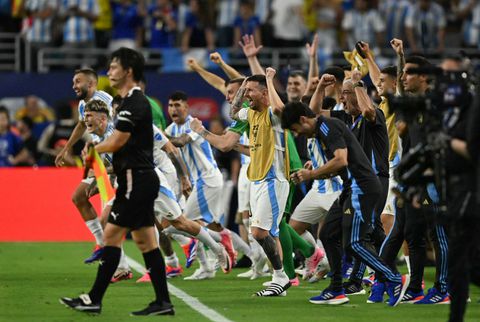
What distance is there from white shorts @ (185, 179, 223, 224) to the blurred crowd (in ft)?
27.4

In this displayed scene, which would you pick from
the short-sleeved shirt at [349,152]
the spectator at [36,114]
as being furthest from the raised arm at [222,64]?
the spectator at [36,114]

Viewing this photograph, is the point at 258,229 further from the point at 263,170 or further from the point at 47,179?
the point at 47,179

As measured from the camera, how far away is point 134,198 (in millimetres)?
10289

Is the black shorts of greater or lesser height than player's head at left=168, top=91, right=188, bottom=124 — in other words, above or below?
below

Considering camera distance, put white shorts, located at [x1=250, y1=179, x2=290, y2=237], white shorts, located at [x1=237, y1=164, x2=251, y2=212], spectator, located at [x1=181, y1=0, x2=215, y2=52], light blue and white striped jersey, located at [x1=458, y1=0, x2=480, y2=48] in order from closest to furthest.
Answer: white shorts, located at [x1=250, y1=179, x2=290, y2=237]
white shorts, located at [x1=237, y1=164, x2=251, y2=212]
spectator, located at [x1=181, y1=0, x2=215, y2=52]
light blue and white striped jersey, located at [x1=458, y1=0, x2=480, y2=48]

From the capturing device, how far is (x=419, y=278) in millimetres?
11734

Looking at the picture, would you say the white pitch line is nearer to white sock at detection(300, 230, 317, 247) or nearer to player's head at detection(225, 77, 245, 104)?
white sock at detection(300, 230, 317, 247)

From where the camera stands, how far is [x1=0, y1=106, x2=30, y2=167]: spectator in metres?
21.6

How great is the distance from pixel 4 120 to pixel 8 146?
502 mm

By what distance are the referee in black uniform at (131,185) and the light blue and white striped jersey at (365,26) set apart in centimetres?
1421

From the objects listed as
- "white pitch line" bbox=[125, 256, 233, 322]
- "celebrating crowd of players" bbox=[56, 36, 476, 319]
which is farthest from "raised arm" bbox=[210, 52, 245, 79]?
"white pitch line" bbox=[125, 256, 233, 322]

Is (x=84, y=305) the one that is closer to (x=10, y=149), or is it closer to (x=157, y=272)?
(x=157, y=272)

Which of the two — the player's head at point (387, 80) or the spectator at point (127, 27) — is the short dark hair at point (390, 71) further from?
the spectator at point (127, 27)

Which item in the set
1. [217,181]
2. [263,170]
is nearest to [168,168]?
[217,181]
